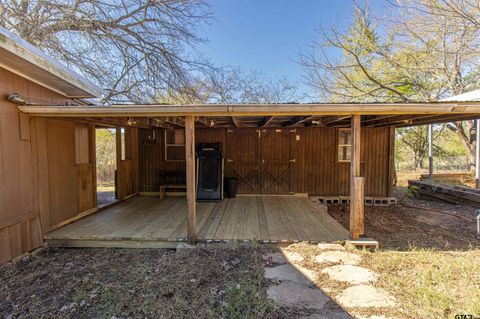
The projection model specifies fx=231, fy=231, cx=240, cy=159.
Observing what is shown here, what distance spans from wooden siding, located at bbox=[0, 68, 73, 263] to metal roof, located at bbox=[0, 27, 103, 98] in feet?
0.42

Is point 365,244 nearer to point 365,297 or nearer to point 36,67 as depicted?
point 365,297

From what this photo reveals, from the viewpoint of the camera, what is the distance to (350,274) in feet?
8.85

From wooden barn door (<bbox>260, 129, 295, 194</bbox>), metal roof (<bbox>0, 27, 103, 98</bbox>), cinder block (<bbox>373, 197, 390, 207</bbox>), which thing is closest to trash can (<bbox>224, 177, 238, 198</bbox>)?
wooden barn door (<bbox>260, 129, 295, 194</bbox>)

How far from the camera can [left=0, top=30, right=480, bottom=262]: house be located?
126 inches

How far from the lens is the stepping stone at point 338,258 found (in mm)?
2996

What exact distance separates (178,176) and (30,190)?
358cm

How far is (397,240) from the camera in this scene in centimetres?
426

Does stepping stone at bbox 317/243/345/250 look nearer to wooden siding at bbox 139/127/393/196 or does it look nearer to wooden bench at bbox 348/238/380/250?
wooden bench at bbox 348/238/380/250

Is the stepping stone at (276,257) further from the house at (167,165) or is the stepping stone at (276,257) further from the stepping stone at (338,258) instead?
the stepping stone at (338,258)

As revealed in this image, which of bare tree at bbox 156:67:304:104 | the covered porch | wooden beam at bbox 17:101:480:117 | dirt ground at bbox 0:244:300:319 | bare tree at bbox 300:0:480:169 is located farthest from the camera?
bare tree at bbox 156:67:304:104

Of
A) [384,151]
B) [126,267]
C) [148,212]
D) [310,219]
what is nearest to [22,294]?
[126,267]

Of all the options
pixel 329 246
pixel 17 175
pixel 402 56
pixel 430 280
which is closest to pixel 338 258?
pixel 329 246

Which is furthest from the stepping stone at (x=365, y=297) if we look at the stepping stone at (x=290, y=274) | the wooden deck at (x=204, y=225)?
the wooden deck at (x=204, y=225)

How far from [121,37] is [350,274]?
8.30 metres
